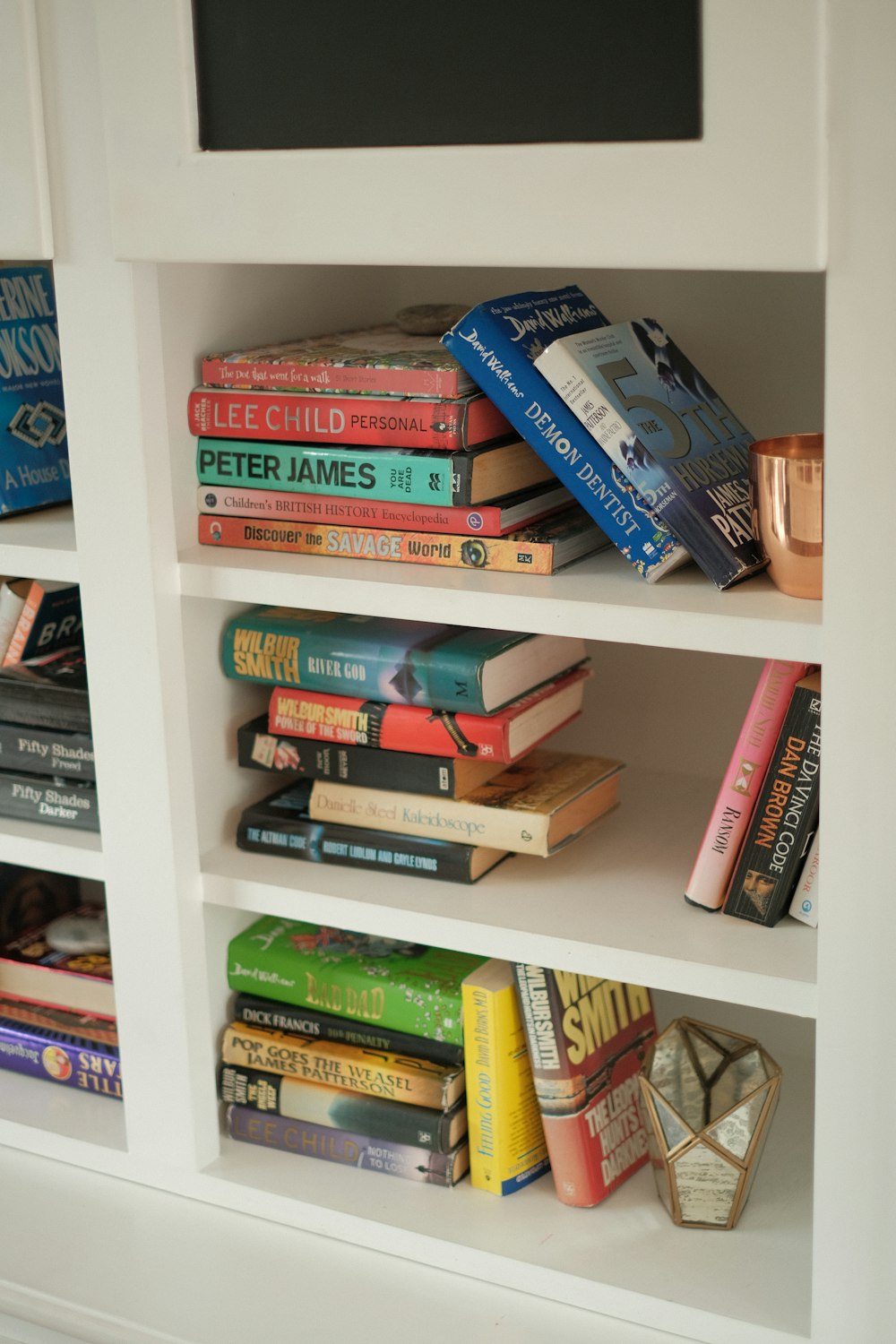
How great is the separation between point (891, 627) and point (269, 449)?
522 millimetres

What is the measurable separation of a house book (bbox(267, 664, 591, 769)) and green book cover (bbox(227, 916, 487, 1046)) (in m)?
0.18

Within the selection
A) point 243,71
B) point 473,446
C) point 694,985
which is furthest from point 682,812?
point 243,71

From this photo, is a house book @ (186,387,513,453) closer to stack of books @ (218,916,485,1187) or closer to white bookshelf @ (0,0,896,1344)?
white bookshelf @ (0,0,896,1344)

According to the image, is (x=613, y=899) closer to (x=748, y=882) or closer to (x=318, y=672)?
(x=748, y=882)

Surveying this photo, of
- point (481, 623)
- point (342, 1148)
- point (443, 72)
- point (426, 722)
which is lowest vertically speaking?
point (342, 1148)

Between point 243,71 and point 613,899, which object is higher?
point 243,71

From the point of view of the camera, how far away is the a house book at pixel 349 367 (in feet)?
3.68

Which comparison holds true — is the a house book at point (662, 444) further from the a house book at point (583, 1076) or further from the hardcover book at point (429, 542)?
the a house book at point (583, 1076)

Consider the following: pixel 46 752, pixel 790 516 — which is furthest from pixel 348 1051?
pixel 790 516

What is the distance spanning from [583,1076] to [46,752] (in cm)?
55

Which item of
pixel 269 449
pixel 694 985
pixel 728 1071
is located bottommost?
pixel 728 1071

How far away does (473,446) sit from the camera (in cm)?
113

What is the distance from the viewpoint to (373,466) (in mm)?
1148

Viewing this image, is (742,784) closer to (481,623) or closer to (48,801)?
(481,623)
